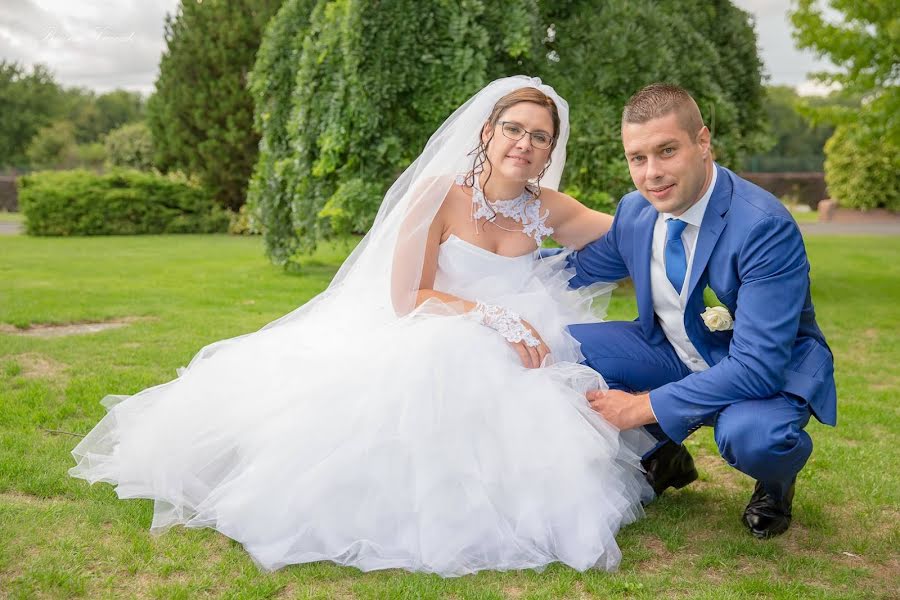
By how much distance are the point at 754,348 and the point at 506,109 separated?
4.74 feet

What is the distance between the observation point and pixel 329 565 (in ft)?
9.43

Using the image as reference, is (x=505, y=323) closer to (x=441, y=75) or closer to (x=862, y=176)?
(x=441, y=75)

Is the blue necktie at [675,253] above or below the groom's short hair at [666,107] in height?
below

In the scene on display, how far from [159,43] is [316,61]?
38.0 feet

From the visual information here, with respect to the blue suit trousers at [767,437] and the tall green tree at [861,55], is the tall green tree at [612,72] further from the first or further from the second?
the blue suit trousers at [767,437]

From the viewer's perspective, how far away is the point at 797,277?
9.68 ft

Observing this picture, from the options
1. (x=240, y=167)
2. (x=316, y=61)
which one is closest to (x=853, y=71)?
(x=316, y=61)

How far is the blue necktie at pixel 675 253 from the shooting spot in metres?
3.21

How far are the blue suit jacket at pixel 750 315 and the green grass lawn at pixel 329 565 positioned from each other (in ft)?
1.70

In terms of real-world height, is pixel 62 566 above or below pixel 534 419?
below

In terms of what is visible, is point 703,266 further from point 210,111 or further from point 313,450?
point 210,111

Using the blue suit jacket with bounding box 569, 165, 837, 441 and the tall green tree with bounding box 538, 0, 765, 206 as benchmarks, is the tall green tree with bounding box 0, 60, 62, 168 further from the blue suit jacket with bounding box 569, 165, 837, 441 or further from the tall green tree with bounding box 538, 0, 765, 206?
the blue suit jacket with bounding box 569, 165, 837, 441

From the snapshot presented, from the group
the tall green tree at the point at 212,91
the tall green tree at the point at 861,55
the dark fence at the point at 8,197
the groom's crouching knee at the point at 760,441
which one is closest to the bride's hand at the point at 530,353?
the groom's crouching knee at the point at 760,441

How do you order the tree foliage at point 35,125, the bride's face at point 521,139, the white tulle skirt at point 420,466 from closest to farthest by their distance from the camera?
the white tulle skirt at point 420,466 < the bride's face at point 521,139 < the tree foliage at point 35,125
